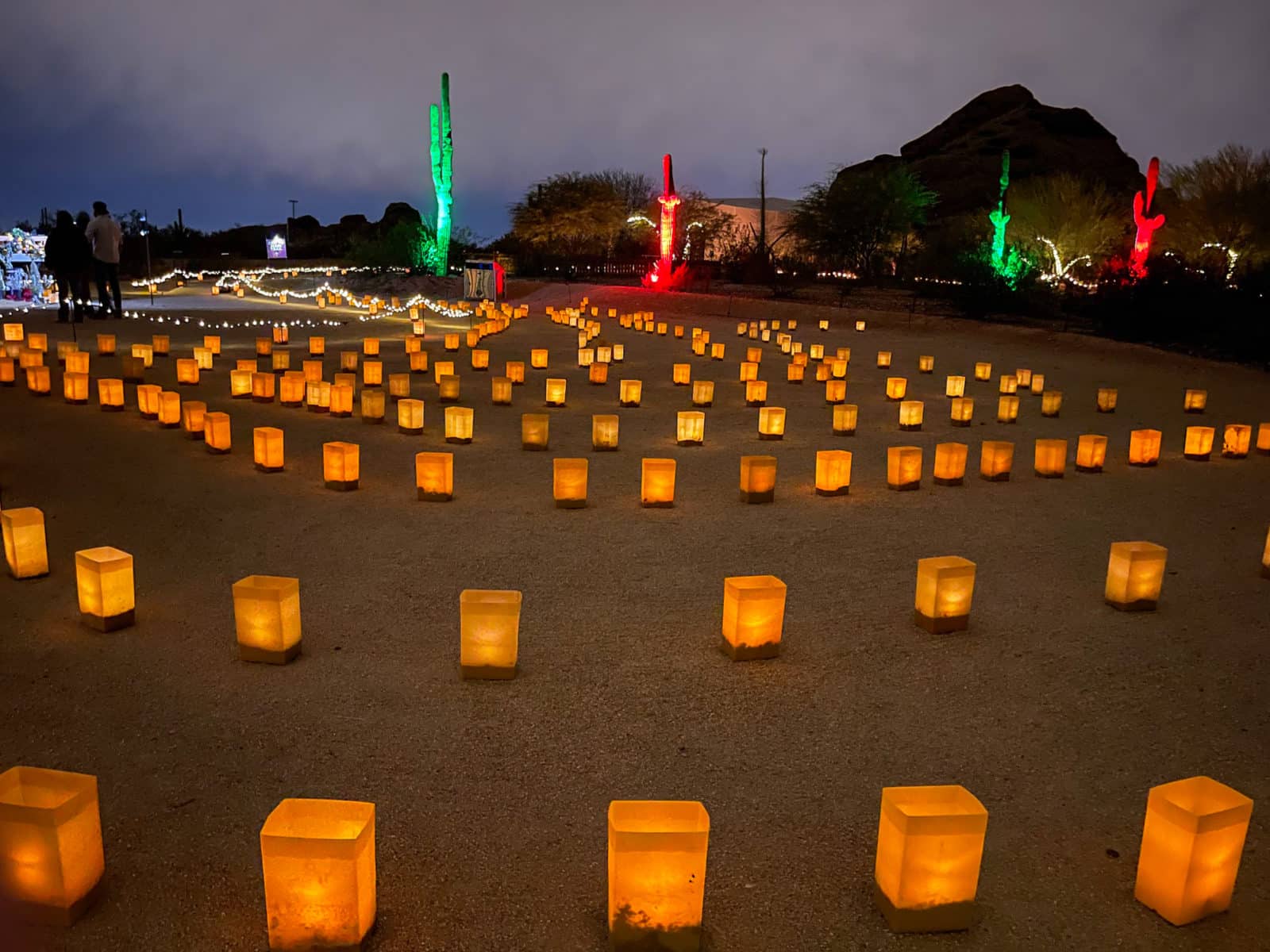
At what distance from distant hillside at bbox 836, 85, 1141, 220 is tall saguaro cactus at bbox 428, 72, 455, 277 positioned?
31319 mm

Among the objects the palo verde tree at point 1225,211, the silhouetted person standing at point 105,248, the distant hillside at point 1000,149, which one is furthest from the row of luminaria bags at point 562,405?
the distant hillside at point 1000,149

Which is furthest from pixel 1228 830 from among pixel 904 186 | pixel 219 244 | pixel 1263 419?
pixel 219 244

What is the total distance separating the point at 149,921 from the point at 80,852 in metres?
0.21

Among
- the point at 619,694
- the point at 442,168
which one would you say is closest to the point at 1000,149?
the point at 442,168

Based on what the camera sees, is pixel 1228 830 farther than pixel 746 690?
No

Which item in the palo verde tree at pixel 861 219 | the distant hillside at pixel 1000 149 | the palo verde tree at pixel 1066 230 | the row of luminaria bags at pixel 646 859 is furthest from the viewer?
the distant hillside at pixel 1000 149

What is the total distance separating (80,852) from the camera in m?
2.04

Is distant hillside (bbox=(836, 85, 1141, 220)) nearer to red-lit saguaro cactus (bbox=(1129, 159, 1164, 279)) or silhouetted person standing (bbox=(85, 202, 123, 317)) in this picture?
red-lit saguaro cactus (bbox=(1129, 159, 1164, 279))

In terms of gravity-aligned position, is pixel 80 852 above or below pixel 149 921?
above

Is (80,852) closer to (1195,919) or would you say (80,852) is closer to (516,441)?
(1195,919)

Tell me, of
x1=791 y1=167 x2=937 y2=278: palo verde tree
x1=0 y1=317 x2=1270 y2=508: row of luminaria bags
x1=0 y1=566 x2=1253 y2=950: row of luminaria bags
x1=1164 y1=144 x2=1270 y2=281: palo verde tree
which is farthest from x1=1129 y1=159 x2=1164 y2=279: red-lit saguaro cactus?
x1=0 y1=566 x2=1253 y2=950: row of luminaria bags

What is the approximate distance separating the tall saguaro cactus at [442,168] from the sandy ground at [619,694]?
71.0ft

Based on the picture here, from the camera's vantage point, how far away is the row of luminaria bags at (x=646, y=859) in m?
1.94

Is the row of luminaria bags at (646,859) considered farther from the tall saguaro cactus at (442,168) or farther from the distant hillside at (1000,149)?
the distant hillside at (1000,149)
